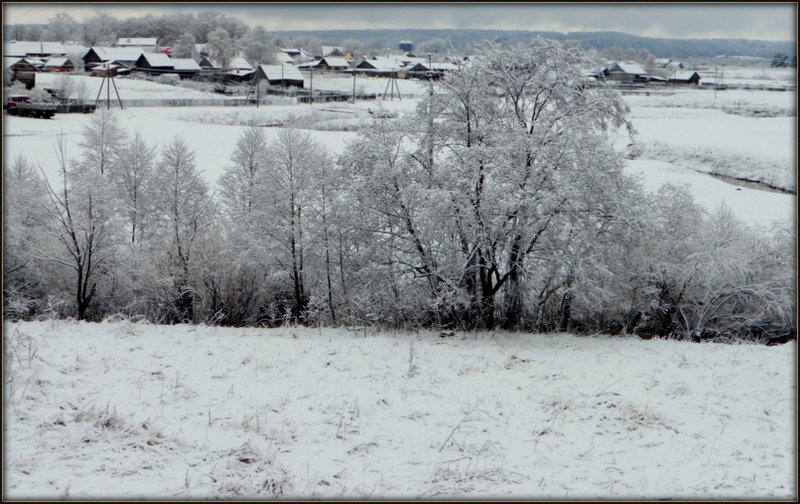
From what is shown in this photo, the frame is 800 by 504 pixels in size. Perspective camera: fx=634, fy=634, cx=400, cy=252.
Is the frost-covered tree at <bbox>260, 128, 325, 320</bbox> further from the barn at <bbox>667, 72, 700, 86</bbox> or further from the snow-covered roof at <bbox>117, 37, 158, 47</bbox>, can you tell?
the snow-covered roof at <bbox>117, 37, 158, 47</bbox>

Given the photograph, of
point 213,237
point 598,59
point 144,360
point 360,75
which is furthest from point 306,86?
point 144,360

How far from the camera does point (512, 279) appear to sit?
1591 centimetres

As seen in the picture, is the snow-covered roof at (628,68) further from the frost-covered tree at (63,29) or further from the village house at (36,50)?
the frost-covered tree at (63,29)

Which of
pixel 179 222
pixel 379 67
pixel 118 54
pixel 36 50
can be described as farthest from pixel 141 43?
pixel 179 222

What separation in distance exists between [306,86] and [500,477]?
9130 cm

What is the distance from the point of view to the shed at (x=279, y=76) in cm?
8456

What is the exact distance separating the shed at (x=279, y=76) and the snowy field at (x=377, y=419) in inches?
3038

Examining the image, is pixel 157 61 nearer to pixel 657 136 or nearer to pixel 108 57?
pixel 108 57

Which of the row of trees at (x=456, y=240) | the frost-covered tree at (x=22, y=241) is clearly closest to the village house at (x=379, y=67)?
the frost-covered tree at (x=22, y=241)

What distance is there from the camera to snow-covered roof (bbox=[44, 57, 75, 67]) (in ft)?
279

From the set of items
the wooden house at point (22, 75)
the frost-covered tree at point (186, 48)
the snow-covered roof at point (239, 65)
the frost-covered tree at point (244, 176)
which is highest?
the frost-covered tree at point (186, 48)

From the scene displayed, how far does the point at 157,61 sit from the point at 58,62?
12617 mm

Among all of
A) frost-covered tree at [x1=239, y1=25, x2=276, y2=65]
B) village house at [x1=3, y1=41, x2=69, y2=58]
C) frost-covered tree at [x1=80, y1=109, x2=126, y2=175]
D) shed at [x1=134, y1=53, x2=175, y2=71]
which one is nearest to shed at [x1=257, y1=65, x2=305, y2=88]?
shed at [x1=134, y1=53, x2=175, y2=71]

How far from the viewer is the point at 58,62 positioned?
85812mm
